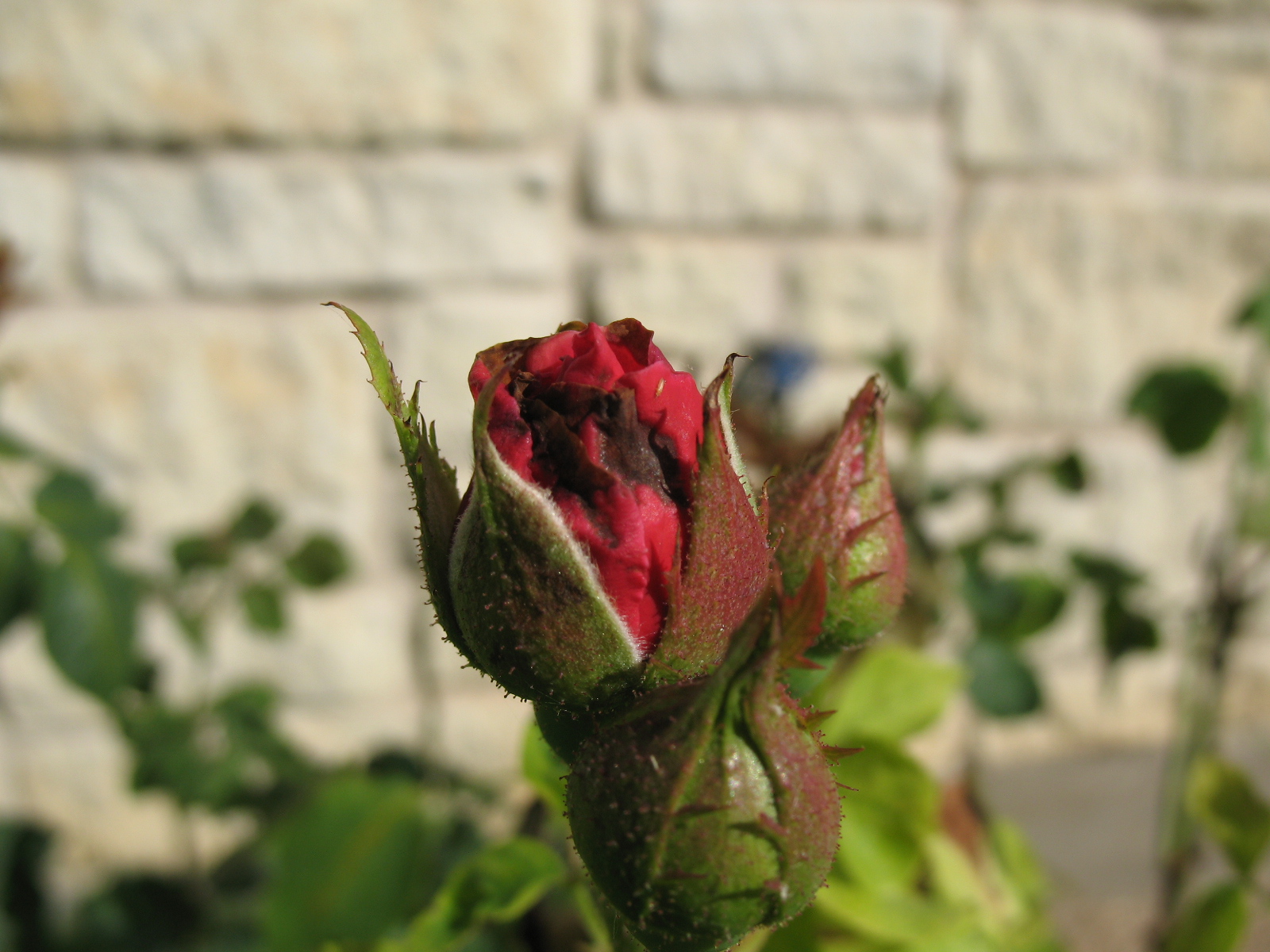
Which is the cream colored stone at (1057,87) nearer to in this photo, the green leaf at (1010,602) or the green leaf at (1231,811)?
the green leaf at (1010,602)

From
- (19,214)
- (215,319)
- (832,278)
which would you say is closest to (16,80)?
(19,214)

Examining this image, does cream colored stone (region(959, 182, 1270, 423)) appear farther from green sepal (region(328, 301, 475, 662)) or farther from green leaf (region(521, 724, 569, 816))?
green sepal (region(328, 301, 475, 662))

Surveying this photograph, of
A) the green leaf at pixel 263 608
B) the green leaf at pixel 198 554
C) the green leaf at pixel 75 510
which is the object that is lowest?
the green leaf at pixel 263 608

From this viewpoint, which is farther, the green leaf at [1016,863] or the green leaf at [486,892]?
the green leaf at [1016,863]

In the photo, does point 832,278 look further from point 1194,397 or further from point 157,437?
point 157,437

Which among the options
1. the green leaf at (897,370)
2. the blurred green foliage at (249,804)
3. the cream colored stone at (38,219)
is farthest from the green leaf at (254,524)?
the green leaf at (897,370)
